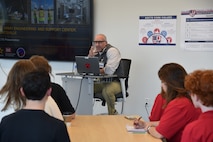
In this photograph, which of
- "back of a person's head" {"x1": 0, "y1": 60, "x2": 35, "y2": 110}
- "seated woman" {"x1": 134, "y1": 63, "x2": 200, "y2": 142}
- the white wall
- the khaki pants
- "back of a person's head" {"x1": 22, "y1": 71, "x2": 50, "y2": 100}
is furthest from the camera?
the white wall

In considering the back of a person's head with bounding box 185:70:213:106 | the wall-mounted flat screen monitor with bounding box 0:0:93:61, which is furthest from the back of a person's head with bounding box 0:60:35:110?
the wall-mounted flat screen monitor with bounding box 0:0:93:61

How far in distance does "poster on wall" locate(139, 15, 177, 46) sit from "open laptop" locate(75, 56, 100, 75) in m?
1.39

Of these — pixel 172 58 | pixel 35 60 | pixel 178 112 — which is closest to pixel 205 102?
pixel 178 112

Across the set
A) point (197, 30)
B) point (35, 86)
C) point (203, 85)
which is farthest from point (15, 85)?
point (197, 30)

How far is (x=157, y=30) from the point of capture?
223 inches

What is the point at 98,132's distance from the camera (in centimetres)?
257

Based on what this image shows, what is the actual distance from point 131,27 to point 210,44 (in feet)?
4.34

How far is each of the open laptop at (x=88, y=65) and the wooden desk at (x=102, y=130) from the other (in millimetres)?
1551

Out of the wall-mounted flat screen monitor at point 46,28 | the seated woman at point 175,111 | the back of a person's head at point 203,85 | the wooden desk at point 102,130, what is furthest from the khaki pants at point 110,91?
the back of a person's head at point 203,85

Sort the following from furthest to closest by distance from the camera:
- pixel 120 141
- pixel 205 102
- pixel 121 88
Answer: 1. pixel 121 88
2. pixel 120 141
3. pixel 205 102

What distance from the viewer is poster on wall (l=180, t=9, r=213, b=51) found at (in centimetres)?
545

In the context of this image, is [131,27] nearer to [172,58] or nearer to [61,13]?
[172,58]

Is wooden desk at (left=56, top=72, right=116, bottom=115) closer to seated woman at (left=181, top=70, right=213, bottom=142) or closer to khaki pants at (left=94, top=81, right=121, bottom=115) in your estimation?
khaki pants at (left=94, top=81, right=121, bottom=115)

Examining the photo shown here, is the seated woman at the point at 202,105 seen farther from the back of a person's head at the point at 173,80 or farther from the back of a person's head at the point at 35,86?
the back of a person's head at the point at 35,86
